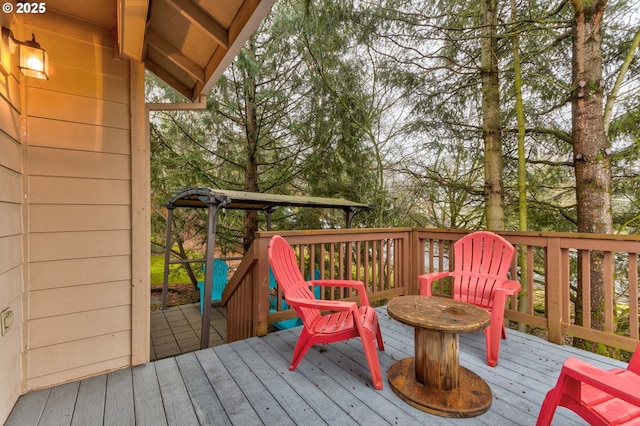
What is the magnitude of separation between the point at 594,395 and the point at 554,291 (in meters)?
1.60

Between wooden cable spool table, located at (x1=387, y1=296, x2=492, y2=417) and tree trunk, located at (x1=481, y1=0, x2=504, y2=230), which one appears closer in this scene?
wooden cable spool table, located at (x1=387, y1=296, x2=492, y2=417)

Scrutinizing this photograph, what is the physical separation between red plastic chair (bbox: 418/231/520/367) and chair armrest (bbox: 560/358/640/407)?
1.19 metres

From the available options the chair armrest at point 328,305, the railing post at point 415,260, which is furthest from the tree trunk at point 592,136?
the chair armrest at point 328,305

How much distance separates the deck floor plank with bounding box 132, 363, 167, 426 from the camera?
1.70m

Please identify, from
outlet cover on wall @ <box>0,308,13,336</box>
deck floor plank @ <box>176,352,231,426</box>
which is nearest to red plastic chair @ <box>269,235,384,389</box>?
deck floor plank @ <box>176,352,231,426</box>

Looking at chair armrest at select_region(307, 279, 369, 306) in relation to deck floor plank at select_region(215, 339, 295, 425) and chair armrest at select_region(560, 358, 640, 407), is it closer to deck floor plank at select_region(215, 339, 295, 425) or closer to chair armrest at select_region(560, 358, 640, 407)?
deck floor plank at select_region(215, 339, 295, 425)

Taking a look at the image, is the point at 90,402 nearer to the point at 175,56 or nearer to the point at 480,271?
the point at 175,56

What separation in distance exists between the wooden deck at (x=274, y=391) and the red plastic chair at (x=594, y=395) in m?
0.43

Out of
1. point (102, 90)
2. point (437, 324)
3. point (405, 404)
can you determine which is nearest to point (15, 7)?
point (102, 90)

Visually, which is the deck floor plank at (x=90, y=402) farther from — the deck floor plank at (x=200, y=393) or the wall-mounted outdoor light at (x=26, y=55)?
the wall-mounted outdoor light at (x=26, y=55)

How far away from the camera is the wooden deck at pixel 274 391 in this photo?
169 centimetres

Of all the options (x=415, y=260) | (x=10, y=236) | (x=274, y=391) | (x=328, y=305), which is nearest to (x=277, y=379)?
(x=274, y=391)

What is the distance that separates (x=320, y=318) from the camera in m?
2.39

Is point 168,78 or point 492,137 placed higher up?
point 168,78
